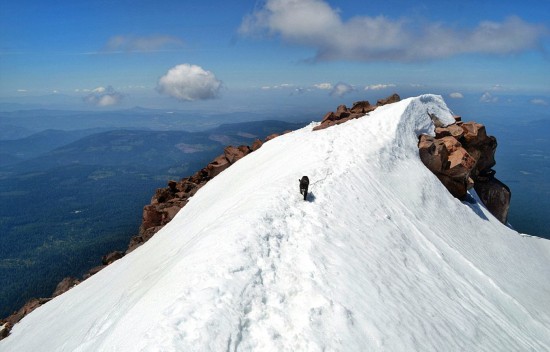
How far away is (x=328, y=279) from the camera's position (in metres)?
12.2

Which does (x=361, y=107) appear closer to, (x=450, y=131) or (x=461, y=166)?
(x=450, y=131)

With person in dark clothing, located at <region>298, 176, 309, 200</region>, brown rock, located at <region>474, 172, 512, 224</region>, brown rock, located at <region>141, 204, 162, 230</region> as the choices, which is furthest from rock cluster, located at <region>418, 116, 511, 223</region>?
brown rock, located at <region>141, 204, 162, 230</region>

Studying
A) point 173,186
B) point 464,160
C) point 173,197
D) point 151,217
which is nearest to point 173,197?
point 173,197

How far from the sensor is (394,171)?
87.8 feet

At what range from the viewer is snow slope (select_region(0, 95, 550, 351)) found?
9.98 meters

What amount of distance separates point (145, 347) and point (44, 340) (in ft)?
A: 40.8

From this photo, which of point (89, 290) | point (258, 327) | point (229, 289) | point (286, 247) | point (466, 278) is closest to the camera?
point (258, 327)

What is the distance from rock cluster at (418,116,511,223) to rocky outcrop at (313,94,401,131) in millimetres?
6341

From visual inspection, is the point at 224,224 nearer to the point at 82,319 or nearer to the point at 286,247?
the point at 286,247

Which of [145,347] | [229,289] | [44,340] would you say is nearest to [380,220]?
[229,289]

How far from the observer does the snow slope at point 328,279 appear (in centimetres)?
998

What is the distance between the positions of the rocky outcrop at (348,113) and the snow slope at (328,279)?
7.79m

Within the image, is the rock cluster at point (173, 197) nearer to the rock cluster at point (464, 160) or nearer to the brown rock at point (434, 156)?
the brown rock at point (434, 156)

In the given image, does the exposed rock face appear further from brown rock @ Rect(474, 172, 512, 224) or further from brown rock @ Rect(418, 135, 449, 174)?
brown rock @ Rect(474, 172, 512, 224)
